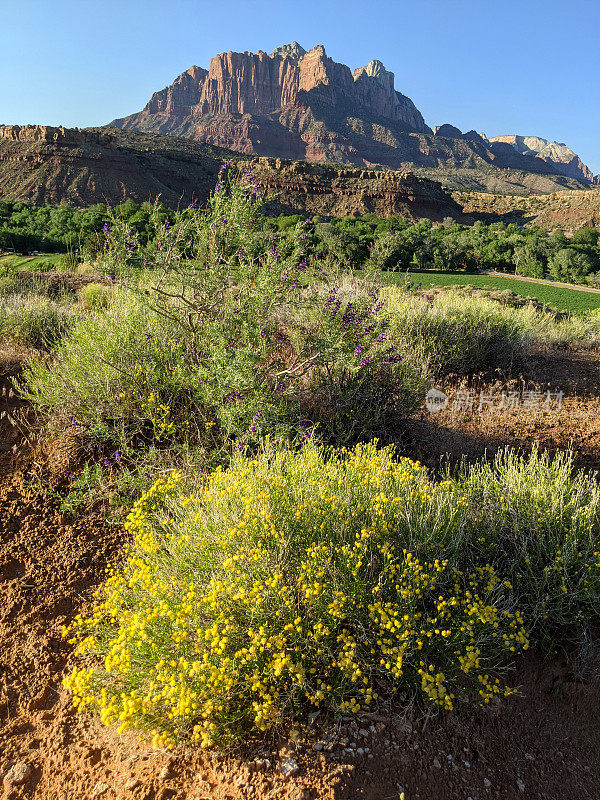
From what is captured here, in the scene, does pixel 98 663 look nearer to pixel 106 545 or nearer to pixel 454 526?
pixel 106 545

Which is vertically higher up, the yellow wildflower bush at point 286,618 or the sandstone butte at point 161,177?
the sandstone butte at point 161,177

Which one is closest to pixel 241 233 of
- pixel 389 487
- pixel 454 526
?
pixel 389 487

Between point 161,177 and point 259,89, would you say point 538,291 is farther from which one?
point 259,89

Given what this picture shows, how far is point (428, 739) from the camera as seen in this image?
2105 millimetres

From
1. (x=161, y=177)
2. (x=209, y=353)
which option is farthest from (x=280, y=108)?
(x=209, y=353)

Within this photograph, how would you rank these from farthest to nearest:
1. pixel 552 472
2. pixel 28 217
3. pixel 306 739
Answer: pixel 28 217 → pixel 552 472 → pixel 306 739

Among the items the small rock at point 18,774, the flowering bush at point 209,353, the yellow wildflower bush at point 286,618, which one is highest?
the flowering bush at point 209,353

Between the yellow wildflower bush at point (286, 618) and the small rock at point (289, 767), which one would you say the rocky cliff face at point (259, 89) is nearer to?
the yellow wildflower bush at point (286, 618)

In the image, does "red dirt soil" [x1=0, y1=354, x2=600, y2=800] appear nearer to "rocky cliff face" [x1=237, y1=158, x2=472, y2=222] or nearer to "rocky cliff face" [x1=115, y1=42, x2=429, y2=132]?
"rocky cliff face" [x1=237, y1=158, x2=472, y2=222]

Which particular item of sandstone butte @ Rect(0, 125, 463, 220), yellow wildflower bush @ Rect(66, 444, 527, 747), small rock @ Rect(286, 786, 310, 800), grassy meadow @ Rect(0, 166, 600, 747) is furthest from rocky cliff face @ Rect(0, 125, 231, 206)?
small rock @ Rect(286, 786, 310, 800)

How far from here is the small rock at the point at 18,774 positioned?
6.79 feet

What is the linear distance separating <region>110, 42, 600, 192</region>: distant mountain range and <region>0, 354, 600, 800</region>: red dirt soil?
149 metres

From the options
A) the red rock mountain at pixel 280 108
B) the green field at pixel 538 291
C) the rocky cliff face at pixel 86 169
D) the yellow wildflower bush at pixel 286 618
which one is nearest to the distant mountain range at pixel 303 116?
the red rock mountain at pixel 280 108

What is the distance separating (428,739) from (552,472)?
7.48 ft
